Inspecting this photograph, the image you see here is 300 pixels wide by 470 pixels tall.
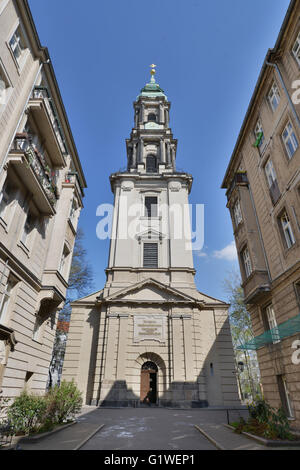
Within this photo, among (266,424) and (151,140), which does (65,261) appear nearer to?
(266,424)

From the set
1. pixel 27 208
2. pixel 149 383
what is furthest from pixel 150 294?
pixel 27 208

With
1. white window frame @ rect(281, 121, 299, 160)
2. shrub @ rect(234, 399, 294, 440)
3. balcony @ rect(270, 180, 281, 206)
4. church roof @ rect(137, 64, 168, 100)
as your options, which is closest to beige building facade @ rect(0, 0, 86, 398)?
shrub @ rect(234, 399, 294, 440)

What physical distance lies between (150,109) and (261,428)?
150 feet

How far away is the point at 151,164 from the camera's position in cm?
3891

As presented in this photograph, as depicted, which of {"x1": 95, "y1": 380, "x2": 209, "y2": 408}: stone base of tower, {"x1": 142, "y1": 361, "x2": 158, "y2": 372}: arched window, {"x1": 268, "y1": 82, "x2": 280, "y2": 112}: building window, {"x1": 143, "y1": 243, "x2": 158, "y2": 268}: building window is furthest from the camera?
{"x1": 143, "y1": 243, "x2": 158, "y2": 268}: building window

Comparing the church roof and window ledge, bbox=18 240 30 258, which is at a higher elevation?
the church roof

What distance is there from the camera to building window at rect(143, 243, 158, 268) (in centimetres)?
2944

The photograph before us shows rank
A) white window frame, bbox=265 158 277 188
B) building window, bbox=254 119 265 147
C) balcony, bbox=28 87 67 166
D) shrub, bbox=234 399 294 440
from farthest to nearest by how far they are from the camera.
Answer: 1. building window, bbox=254 119 265 147
2. white window frame, bbox=265 158 277 188
3. balcony, bbox=28 87 67 166
4. shrub, bbox=234 399 294 440

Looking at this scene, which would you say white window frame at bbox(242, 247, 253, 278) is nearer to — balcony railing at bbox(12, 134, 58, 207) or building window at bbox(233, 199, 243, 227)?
building window at bbox(233, 199, 243, 227)

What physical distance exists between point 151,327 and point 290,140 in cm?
1884

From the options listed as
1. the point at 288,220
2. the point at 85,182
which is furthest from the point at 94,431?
the point at 85,182

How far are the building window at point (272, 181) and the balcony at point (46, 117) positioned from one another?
12.2 metres

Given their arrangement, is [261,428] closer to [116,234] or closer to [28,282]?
[28,282]

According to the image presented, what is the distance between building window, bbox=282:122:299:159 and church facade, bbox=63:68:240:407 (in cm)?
1630
